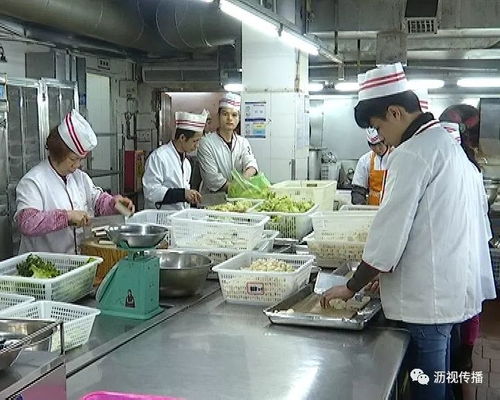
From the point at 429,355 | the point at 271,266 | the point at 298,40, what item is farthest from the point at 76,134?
the point at 429,355

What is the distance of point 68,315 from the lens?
2.23 metres

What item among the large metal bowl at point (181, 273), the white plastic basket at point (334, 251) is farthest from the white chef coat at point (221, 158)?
the large metal bowl at point (181, 273)

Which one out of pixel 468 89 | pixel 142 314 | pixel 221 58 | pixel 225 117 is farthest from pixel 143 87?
pixel 142 314

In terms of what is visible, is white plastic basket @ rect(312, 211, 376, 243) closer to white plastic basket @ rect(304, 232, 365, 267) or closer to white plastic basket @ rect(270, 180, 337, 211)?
white plastic basket @ rect(304, 232, 365, 267)

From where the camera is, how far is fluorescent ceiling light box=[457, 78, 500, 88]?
7051 mm

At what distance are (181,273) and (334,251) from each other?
103 cm

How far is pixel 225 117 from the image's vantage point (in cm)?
578

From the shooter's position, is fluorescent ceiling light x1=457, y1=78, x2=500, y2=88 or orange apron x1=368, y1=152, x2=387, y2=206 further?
fluorescent ceiling light x1=457, y1=78, x2=500, y2=88

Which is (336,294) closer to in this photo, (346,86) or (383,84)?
(383,84)

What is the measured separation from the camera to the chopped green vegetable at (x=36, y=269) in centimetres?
259

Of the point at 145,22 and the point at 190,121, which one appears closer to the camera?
the point at 190,121

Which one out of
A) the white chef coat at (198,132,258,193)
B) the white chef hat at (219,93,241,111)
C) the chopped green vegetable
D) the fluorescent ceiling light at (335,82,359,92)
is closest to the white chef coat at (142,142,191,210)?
the white chef coat at (198,132,258,193)

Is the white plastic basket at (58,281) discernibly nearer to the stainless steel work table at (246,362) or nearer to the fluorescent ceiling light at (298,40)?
the stainless steel work table at (246,362)

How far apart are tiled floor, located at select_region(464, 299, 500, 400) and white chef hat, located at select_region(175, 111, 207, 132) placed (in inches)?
108
